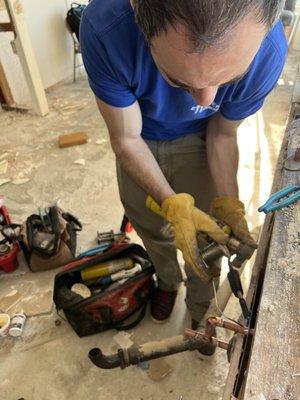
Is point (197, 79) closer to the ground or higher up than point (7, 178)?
higher up

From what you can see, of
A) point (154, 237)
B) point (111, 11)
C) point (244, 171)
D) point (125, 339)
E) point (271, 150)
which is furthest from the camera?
point (271, 150)

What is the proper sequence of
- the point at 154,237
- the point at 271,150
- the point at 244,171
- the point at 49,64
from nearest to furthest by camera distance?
1. the point at 154,237
2. the point at 244,171
3. the point at 271,150
4. the point at 49,64

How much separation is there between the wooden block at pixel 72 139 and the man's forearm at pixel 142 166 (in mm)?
1819

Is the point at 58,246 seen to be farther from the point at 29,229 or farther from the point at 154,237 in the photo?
the point at 154,237

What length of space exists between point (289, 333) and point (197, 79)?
457mm

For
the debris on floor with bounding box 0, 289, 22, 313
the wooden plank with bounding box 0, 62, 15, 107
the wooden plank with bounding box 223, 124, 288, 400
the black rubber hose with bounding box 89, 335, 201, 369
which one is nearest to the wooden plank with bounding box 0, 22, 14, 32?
the wooden plank with bounding box 0, 62, 15, 107

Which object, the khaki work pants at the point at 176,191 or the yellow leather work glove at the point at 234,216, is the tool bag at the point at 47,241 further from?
the yellow leather work glove at the point at 234,216

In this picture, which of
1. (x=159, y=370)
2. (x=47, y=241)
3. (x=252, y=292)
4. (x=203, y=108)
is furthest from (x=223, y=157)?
(x=47, y=241)

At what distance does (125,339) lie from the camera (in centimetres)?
141

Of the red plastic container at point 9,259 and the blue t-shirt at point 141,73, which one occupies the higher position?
the blue t-shirt at point 141,73

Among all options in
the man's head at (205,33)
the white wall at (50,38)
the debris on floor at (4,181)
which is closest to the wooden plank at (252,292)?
the man's head at (205,33)

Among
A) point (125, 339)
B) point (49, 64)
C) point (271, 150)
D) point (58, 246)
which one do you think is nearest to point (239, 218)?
point (125, 339)

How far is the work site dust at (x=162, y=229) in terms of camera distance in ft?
1.77

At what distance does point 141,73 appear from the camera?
813 millimetres
